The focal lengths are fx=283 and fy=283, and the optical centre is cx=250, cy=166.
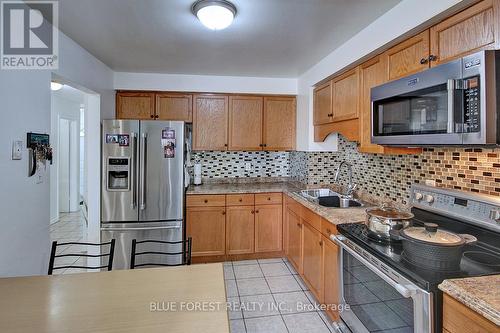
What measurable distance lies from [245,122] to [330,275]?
7.23ft

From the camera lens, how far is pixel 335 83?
9.15ft

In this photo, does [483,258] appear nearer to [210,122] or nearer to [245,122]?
[245,122]

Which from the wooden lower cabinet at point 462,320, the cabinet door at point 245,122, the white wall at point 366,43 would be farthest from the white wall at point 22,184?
the white wall at point 366,43

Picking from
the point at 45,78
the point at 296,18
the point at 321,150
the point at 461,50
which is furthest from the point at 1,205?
the point at 321,150

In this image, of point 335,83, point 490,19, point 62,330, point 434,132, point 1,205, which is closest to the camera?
point 62,330

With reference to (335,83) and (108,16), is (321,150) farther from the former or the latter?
(108,16)

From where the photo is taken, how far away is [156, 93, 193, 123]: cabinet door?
139 inches

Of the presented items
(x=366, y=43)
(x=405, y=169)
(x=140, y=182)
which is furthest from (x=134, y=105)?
(x=405, y=169)

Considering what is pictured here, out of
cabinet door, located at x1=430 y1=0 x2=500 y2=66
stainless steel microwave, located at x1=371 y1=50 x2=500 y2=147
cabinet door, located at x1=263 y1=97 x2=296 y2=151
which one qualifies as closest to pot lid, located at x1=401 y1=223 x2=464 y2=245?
stainless steel microwave, located at x1=371 y1=50 x2=500 y2=147

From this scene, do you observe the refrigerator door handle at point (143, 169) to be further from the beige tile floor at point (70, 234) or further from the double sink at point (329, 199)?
the double sink at point (329, 199)

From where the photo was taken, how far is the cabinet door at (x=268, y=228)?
3432 millimetres

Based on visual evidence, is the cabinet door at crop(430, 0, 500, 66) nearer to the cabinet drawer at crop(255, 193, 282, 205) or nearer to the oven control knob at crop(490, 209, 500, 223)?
the oven control knob at crop(490, 209, 500, 223)

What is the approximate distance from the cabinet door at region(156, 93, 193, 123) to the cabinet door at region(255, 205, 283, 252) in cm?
148

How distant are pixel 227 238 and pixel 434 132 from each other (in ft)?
8.23
